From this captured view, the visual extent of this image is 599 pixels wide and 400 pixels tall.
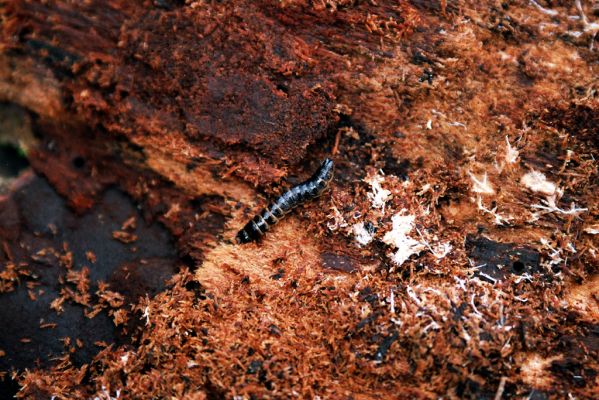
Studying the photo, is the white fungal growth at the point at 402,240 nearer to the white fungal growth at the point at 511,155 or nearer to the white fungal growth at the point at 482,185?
the white fungal growth at the point at 482,185

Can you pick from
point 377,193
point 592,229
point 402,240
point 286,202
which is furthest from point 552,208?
point 286,202

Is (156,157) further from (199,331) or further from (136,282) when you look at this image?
(199,331)

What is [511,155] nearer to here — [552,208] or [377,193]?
[552,208]

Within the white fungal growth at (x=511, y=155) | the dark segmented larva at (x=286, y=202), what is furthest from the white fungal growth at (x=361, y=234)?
the white fungal growth at (x=511, y=155)

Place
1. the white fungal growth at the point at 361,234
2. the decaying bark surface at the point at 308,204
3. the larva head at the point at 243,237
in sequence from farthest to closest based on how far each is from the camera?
the larva head at the point at 243,237
the white fungal growth at the point at 361,234
the decaying bark surface at the point at 308,204

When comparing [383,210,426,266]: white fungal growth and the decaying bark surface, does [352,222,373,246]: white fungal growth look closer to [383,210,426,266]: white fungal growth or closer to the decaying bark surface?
the decaying bark surface

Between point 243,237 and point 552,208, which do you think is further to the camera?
point 243,237

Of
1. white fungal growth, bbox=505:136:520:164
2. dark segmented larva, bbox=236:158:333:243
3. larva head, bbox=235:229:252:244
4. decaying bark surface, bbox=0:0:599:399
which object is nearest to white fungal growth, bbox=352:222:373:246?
decaying bark surface, bbox=0:0:599:399
